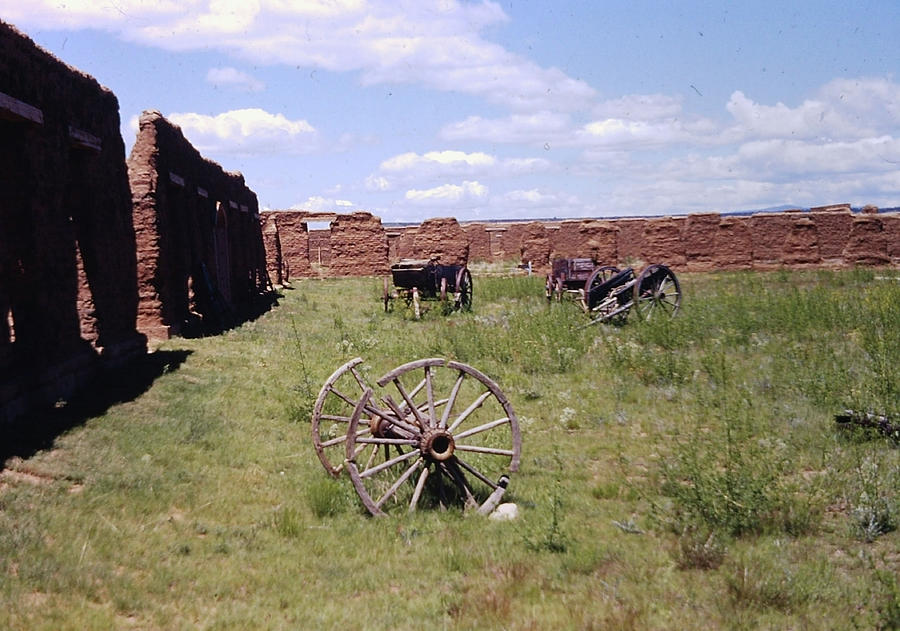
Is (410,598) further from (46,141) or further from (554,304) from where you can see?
(554,304)

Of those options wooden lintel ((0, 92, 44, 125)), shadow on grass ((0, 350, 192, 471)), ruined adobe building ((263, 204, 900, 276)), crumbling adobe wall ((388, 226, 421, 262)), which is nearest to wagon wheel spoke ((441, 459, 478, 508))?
shadow on grass ((0, 350, 192, 471))

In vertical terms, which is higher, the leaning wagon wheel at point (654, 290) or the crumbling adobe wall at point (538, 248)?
the crumbling adobe wall at point (538, 248)

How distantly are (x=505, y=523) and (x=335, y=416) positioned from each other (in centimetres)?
186

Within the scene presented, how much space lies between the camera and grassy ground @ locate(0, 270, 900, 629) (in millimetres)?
4234

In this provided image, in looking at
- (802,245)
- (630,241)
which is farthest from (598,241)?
(802,245)

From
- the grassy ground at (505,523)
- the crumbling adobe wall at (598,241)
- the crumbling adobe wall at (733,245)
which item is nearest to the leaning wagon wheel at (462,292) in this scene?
the grassy ground at (505,523)

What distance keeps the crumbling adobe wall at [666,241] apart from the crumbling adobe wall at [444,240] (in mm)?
6368

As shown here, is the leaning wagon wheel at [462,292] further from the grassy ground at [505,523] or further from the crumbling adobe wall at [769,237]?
the crumbling adobe wall at [769,237]

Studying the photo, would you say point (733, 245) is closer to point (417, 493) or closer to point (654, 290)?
point (654, 290)

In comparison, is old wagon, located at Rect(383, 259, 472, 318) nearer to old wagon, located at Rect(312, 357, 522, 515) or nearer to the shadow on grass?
the shadow on grass

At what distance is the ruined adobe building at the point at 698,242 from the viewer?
24.7 meters

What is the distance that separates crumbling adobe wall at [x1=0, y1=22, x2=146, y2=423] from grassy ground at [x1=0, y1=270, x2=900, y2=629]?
54cm

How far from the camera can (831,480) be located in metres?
5.96

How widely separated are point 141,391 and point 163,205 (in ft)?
15.8
